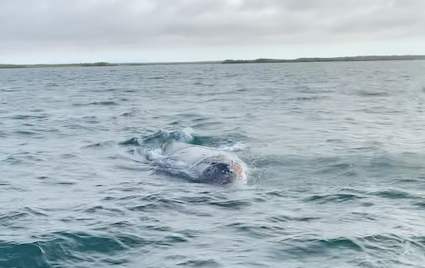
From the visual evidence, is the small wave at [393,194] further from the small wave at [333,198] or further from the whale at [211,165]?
the whale at [211,165]

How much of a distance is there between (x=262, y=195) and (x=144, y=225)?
10.9ft

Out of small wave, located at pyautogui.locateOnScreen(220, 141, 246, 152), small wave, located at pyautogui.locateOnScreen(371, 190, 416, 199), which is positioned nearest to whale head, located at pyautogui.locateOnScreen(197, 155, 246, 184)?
small wave, located at pyautogui.locateOnScreen(371, 190, 416, 199)

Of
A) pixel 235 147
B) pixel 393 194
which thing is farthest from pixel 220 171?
pixel 235 147

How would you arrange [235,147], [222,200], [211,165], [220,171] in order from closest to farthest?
[222,200] < [220,171] < [211,165] < [235,147]

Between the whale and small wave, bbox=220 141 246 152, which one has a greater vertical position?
the whale

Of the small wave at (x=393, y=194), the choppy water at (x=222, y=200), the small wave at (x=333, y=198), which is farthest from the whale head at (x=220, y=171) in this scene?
the small wave at (x=393, y=194)

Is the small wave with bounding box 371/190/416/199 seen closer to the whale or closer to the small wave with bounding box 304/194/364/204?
the small wave with bounding box 304/194/364/204

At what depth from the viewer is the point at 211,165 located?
47.4 ft

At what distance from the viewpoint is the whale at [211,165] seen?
13859 mm

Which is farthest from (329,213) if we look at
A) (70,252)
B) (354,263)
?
(70,252)

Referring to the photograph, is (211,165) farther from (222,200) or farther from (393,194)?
(393,194)

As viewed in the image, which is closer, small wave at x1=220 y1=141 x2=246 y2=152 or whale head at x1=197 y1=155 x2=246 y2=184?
whale head at x1=197 y1=155 x2=246 y2=184

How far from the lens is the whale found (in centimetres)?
1386

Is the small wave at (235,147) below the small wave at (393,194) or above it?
below
